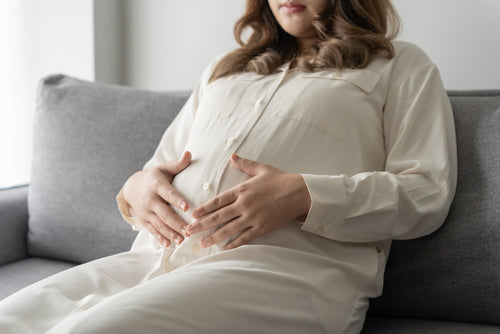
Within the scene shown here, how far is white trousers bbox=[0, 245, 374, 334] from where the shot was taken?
77cm

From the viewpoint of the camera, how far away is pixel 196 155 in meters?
1.18

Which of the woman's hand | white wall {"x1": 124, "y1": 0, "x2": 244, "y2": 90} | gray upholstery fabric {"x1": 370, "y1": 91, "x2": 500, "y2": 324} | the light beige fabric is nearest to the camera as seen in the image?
the light beige fabric

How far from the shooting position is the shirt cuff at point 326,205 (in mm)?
1006

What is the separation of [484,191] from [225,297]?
25.8 inches

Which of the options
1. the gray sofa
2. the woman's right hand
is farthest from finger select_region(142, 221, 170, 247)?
the gray sofa

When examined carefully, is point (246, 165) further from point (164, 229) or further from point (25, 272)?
point (25, 272)

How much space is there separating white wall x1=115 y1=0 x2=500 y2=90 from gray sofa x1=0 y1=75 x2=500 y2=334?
10.1 inches

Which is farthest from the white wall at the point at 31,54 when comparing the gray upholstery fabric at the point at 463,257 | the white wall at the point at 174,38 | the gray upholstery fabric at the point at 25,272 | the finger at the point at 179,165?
the gray upholstery fabric at the point at 463,257

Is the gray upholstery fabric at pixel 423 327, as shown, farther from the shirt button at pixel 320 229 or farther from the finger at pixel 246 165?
the finger at pixel 246 165

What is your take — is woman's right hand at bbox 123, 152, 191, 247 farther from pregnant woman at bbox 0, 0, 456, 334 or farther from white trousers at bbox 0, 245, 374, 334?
white trousers at bbox 0, 245, 374, 334

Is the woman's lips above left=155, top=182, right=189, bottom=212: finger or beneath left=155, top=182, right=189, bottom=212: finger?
above

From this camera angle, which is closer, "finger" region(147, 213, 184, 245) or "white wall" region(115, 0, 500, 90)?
"finger" region(147, 213, 184, 245)

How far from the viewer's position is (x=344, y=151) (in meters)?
1.13

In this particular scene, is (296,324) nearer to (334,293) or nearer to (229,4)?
(334,293)
